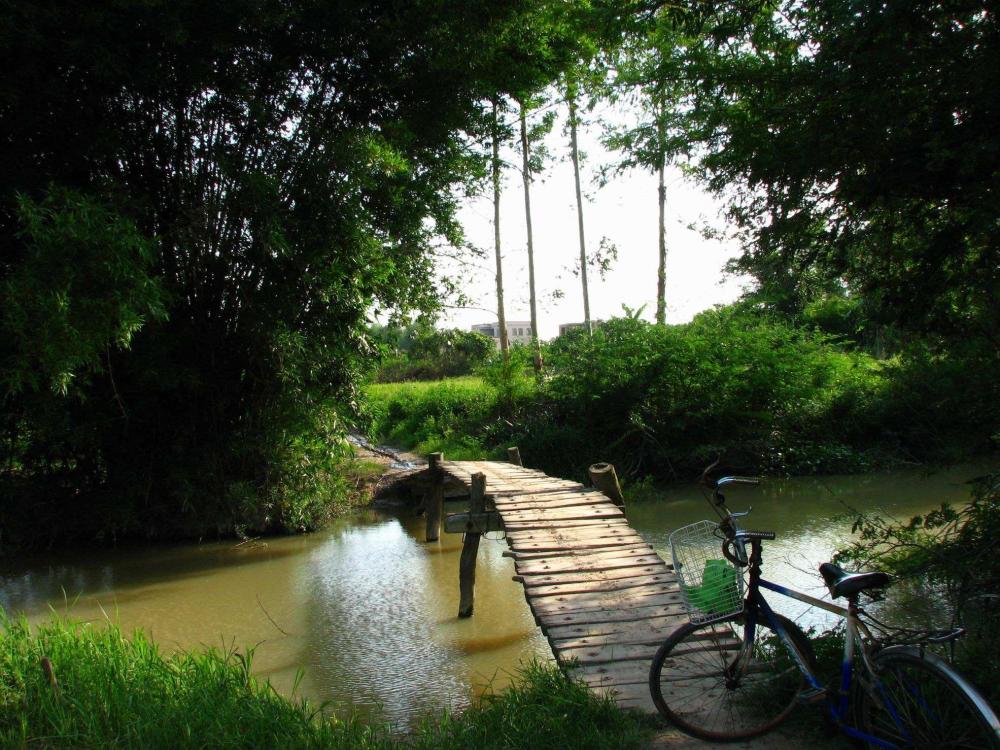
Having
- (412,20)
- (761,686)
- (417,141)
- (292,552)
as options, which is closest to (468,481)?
(292,552)

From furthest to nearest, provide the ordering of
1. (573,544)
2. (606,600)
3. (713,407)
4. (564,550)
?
(713,407)
(573,544)
(564,550)
(606,600)

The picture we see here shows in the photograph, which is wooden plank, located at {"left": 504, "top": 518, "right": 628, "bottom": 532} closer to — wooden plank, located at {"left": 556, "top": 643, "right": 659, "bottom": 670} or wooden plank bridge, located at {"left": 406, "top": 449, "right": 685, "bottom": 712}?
wooden plank bridge, located at {"left": 406, "top": 449, "right": 685, "bottom": 712}

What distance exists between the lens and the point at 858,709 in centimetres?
309

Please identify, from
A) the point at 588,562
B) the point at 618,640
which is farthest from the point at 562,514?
the point at 618,640

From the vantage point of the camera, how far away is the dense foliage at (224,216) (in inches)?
292

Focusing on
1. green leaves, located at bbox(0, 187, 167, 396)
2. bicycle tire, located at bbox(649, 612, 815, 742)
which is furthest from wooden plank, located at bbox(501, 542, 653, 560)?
green leaves, located at bbox(0, 187, 167, 396)

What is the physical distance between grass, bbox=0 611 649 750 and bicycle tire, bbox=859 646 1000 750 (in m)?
0.96

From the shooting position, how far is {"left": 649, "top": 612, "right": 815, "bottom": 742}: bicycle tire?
3.41 m

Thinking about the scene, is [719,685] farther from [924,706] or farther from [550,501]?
[550,501]

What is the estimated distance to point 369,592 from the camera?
7.74m

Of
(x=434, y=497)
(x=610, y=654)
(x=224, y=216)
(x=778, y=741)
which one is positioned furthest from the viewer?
(x=434, y=497)

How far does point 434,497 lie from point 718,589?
24.1ft

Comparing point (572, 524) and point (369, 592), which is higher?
point (572, 524)

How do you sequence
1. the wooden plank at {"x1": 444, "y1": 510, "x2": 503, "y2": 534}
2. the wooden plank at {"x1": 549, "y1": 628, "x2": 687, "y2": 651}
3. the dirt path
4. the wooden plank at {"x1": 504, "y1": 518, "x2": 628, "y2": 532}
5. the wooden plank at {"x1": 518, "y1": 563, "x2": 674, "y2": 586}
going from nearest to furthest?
1. the dirt path
2. the wooden plank at {"x1": 549, "y1": 628, "x2": 687, "y2": 651}
3. the wooden plank at {"x1": 518, "y1": 563, "x2": 674, "y2": 586}
4. the wooden plank at {"x1": 504, "y1": 518, "x2": 628, "y2": 532}
5. the wooden plank at {"x1": 444, "y1": 510, "x2": 503, "y2": 534}
